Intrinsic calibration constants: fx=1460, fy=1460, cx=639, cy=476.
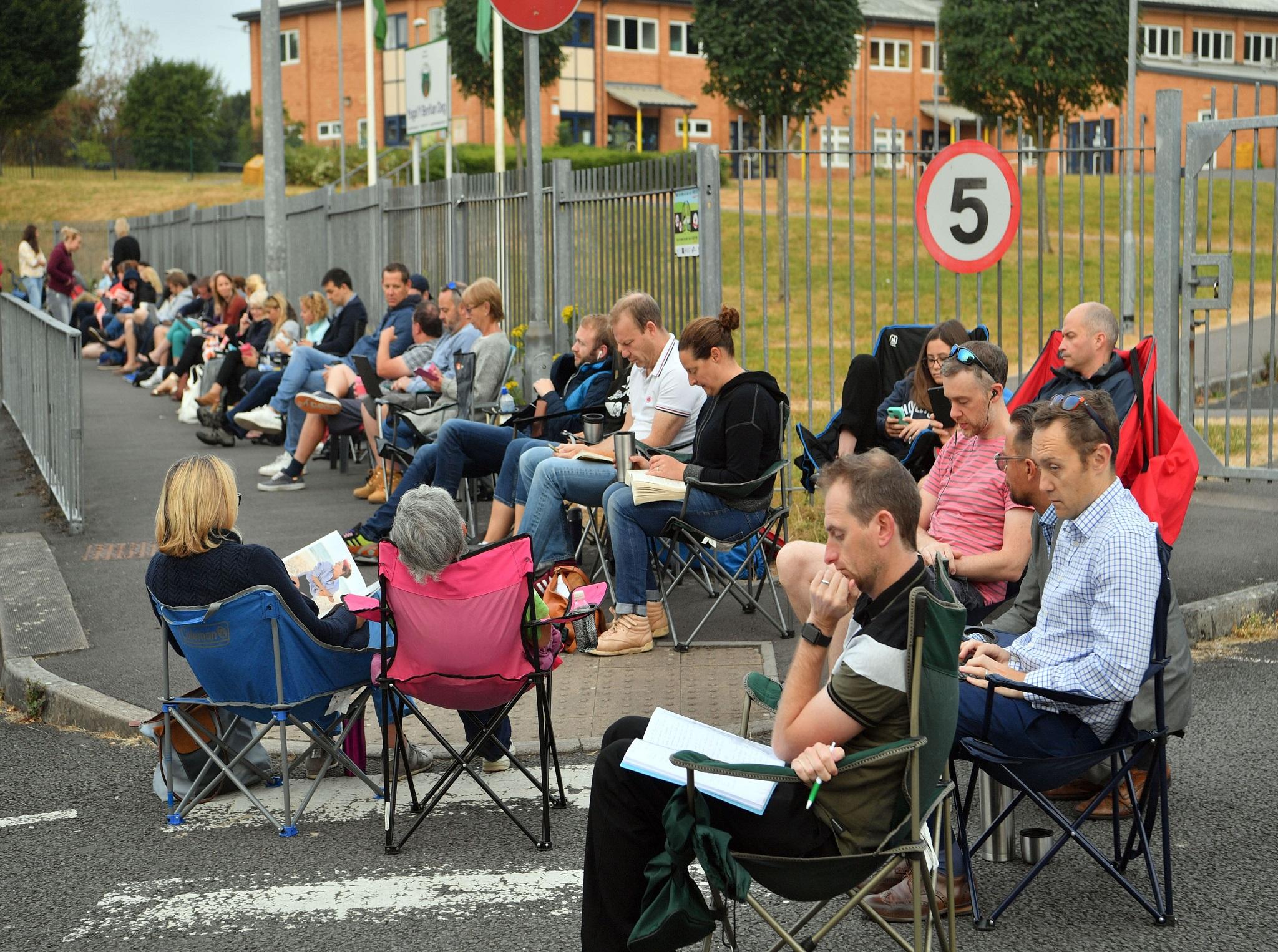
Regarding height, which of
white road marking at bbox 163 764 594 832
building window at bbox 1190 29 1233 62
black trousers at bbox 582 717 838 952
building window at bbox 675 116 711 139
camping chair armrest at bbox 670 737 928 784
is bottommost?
white road marking at bbox 163 764 594 832

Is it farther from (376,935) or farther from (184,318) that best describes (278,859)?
(184,318)

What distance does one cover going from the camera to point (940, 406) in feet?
24.9

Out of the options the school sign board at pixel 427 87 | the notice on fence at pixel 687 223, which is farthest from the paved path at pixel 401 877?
the school sign board at pixel 427 87

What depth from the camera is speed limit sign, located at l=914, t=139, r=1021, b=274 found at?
9.14 metres

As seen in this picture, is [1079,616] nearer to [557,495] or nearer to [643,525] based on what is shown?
[643,525]

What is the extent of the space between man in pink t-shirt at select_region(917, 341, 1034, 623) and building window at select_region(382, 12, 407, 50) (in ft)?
195

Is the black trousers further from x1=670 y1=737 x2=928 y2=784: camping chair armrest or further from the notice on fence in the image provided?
the notice on fence

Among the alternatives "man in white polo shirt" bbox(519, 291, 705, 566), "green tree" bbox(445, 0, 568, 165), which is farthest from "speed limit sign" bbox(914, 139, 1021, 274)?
"green tree" bbox(445, 0, 568, 165)

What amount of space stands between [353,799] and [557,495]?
2874mm

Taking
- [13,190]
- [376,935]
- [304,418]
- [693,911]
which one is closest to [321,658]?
[376,935]

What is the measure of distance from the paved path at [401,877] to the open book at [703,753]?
0.74 metres

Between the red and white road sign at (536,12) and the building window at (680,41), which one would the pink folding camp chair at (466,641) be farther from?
the building window at (680,41)

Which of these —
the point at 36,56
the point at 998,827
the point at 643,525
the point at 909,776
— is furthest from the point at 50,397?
the point at 36,56

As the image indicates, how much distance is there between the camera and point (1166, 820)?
424cm
